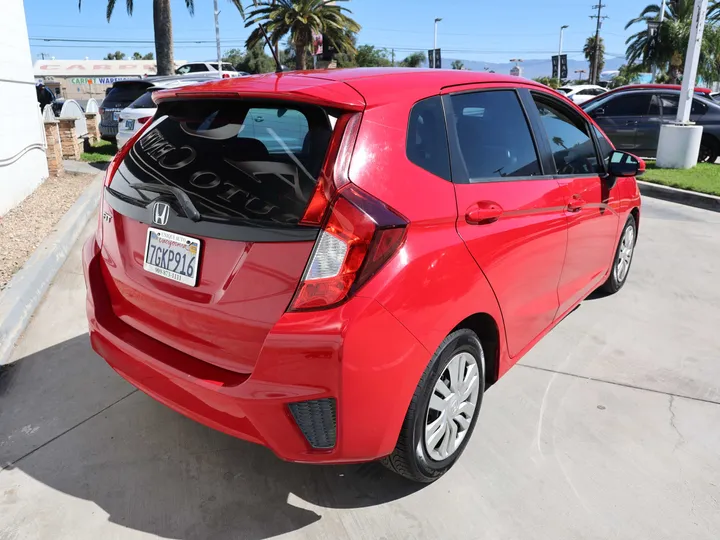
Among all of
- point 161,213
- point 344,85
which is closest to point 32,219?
point 161,213

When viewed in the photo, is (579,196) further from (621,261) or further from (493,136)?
(621,261)

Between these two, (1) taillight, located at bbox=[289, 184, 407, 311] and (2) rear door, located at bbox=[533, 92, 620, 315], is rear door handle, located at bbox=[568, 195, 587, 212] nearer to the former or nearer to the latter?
(2) rear door, located at bbox=[533, 92, 620, 315]

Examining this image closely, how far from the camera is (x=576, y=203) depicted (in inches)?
138

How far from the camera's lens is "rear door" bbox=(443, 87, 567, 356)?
2594 mm

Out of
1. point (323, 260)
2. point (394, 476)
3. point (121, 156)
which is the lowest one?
point (394, 476)

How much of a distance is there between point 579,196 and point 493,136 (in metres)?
0.93

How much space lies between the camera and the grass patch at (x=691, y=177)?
9232mm

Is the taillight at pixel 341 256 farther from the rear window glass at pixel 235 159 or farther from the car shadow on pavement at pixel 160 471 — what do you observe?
the car shadow on pavement at pixel 160 471

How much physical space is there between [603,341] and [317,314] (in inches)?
110

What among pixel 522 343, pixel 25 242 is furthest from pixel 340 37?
pixel 522 343

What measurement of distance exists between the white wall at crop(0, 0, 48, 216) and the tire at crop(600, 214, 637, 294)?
6210 mm

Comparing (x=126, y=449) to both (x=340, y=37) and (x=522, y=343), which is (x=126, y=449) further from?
(x=340, y=37)

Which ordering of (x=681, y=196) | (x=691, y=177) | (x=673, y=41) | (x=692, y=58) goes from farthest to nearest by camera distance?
(x=673, y=41) < (x=692, y=58) < (x=691, y=177) < (x=681, y=196)

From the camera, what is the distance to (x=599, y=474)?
9.00 feet
